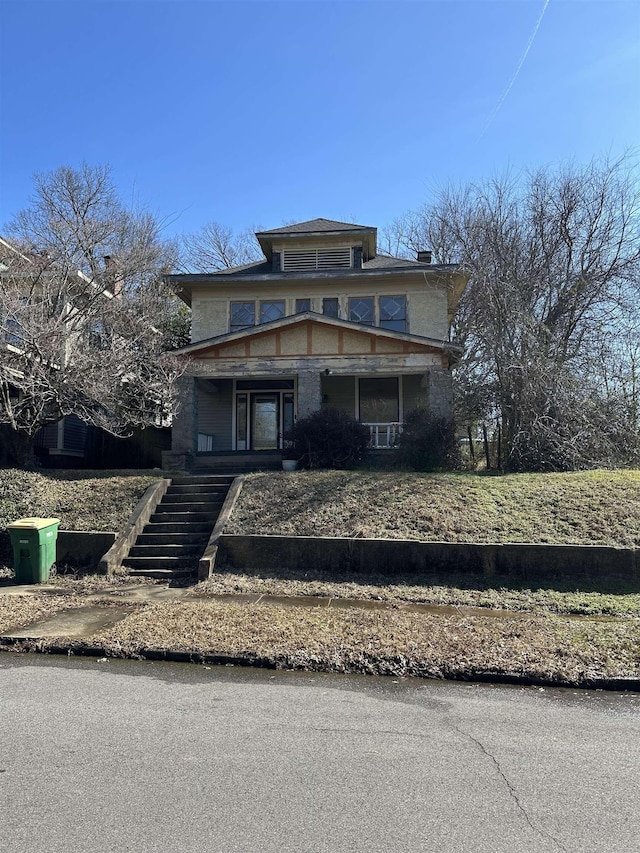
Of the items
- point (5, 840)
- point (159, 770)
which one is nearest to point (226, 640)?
point (159, 770)

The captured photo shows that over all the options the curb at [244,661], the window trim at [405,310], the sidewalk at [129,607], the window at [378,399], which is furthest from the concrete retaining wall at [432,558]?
the window trim at [405,310]

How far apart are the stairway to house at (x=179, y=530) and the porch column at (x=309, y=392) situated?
13.5ft

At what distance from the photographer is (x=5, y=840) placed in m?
2.93

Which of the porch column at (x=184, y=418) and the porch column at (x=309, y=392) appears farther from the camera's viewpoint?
the porch column at (x=309, y=392)

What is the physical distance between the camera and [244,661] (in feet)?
19.4

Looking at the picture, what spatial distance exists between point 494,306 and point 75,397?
461 inches

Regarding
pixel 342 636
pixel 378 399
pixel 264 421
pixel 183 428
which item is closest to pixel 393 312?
pixel 378 399

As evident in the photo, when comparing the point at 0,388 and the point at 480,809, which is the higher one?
the point at 0,388

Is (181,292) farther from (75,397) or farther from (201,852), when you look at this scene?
(201,852)

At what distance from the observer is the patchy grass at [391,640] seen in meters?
5.72

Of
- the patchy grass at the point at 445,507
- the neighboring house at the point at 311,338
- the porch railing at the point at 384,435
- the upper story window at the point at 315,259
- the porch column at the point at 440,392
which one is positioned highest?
the upper story window at the point at 315,259

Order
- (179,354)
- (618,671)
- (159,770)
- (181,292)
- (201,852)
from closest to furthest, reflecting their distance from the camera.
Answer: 1. (201,852)
2. (159,770)
3. (618,671)
4. (179,354)
5. (181,292)

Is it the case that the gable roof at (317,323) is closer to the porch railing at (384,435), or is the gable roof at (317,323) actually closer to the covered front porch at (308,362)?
the covered front porch at (308,362)

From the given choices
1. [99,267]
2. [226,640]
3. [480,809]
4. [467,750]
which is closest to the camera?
[480,809]
